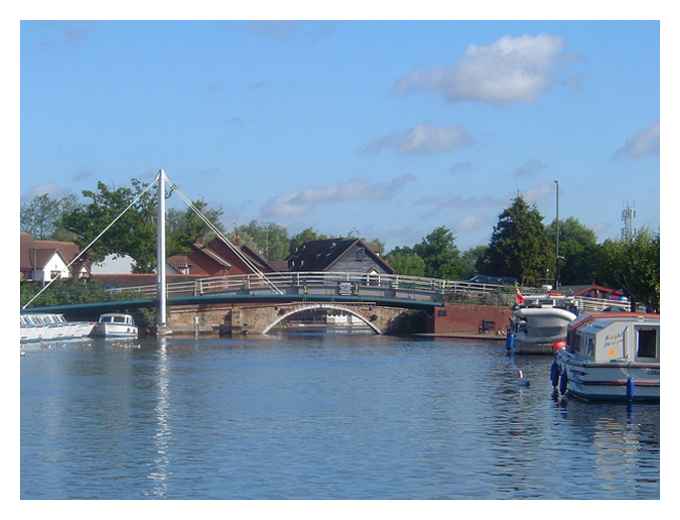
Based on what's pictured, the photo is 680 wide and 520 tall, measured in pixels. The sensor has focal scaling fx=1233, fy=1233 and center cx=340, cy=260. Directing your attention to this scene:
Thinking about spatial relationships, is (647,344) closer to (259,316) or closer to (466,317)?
(466,317)

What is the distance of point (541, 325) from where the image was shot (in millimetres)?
62375

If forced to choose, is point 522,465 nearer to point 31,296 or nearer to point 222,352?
point 222,352

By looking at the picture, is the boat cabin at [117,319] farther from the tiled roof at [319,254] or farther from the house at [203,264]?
the tiled roof at [319,254]

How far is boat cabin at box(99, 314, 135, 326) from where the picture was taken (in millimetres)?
→ 80250

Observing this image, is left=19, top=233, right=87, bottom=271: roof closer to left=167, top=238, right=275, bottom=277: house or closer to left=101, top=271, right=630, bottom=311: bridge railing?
left=167, top=238, right=275, bottom=277: house

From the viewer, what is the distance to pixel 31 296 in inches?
3381

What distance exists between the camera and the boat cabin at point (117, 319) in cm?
8025

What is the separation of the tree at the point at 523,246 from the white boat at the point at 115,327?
3581 cm

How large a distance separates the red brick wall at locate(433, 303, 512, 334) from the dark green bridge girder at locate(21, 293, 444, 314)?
1102 millimetres

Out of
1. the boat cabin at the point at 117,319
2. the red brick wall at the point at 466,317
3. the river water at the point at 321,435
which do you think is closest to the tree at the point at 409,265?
the red brick wall at the point at 466,317

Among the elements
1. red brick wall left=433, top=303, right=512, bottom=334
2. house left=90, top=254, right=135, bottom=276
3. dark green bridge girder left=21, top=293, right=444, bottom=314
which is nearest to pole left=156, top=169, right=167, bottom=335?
dark green bridge girder left=21, top=293, right=444, bottom=314

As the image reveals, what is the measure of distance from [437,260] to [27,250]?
46.4 meters

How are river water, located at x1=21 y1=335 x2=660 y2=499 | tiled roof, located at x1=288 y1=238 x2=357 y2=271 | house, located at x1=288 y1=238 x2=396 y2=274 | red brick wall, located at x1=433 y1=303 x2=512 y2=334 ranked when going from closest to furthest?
river water, located at x1=21 y1=335 x2=660 y2=499 → red brick wall, located at x1=433 y1=303 x2=512 y2=334 → house, located at x1=288 y1=238 x2=396 y2=274 → tiled roof, located at x1=288 y1=238 x2=357 y2=271
